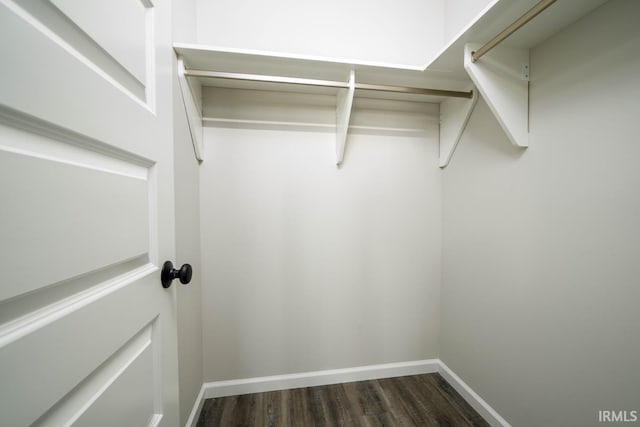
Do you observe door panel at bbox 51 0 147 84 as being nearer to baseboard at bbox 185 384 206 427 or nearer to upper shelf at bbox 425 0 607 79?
upper shelf at bbox 425 0 607 79

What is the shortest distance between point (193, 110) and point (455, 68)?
4.60 feet

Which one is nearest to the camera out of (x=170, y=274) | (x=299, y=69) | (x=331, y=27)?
(x=170, y=274)

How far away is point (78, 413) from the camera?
14.8 inches

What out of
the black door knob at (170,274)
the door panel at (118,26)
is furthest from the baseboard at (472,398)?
the door panel at (118,26)

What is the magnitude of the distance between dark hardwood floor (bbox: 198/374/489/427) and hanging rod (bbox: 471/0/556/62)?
6.13ft

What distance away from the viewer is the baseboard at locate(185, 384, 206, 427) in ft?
3.98

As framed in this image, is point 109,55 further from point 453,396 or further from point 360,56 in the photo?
point 453,396

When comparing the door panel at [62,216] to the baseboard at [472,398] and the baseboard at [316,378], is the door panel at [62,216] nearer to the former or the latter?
the baseboard at [316,378]

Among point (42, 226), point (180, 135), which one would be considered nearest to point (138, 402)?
point (42, 226)

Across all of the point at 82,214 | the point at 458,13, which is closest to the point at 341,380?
the point at 82,214

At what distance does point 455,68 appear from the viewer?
1245 mm

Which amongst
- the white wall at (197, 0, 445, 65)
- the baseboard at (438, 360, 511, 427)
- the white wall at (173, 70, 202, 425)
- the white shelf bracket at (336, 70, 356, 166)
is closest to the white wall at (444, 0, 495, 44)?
the white wall at (197, 0, 445, 65)

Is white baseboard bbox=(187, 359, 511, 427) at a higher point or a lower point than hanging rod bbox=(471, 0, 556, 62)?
lower

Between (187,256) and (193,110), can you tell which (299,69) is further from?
(187,256)
